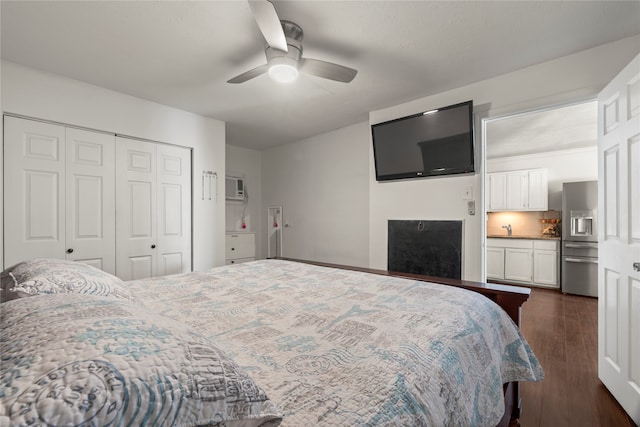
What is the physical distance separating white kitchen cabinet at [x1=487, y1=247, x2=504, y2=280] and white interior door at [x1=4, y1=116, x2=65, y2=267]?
6.56 meters

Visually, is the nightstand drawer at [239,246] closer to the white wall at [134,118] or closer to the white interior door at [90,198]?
the white wall at [134,118]

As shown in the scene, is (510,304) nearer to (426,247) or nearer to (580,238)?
(426,247)

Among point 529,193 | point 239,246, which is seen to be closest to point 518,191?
point 529,193

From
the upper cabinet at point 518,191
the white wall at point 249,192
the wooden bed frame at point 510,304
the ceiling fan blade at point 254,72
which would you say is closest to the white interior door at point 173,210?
the white wall at point 249,192

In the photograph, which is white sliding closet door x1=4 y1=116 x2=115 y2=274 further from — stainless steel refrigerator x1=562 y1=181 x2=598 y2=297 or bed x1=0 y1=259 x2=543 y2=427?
stainless steel refrigerator x1=562 y1=181 x2=598 y2=297

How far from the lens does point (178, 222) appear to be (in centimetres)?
361

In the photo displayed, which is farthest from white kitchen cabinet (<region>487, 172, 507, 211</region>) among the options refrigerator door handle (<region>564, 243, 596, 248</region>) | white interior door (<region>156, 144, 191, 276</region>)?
white interior door (<region>156, 144, 191, 276</region>)

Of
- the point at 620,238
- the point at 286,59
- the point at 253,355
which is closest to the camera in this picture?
the point at 253,355

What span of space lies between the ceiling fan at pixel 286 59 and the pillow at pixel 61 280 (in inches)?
62.0

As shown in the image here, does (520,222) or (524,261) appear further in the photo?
(520,222)

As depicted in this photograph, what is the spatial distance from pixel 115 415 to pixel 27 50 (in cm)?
327

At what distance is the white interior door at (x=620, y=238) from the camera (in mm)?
1639

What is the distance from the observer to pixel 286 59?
6.50ft

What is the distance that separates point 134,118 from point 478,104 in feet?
12.1
